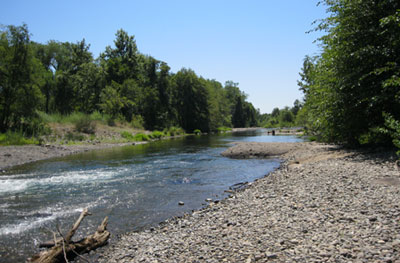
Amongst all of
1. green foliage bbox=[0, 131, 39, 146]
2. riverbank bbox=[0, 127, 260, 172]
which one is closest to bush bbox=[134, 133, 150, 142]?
riverbank bbox=[0, 127, 260, 172]

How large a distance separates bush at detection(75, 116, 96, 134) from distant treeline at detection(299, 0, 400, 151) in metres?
35.5

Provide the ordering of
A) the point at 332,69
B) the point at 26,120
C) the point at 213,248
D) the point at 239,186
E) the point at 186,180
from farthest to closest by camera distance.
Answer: the point at 26,120, the point at 332,69, the point at 186,180, the point at 239,186, the point at 213,248

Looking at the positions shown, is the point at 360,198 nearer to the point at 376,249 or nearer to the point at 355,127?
the point at 376,249

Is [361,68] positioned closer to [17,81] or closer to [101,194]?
[101,194]

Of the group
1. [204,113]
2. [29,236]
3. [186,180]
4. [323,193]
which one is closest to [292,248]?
[323,193]

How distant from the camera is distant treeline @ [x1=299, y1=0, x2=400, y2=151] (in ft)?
47.7

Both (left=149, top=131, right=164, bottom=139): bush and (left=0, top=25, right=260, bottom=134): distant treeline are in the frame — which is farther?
(left=149, top=131, right=164, bottom=139): bush

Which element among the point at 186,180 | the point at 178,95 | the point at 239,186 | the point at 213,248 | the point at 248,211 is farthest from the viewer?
the point at 178,95

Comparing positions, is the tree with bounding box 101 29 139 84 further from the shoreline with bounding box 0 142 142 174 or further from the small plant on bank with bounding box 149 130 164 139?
the shoreline with bounding box 0 142 142 174

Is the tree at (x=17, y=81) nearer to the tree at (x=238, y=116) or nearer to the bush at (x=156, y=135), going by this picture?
the bush at (x=156, y=135)

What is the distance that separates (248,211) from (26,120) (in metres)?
34.9

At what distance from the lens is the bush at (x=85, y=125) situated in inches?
1671

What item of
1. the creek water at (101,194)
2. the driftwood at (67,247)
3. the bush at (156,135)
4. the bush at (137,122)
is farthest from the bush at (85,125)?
the driftwood at (67,247)

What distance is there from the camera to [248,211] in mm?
8438
